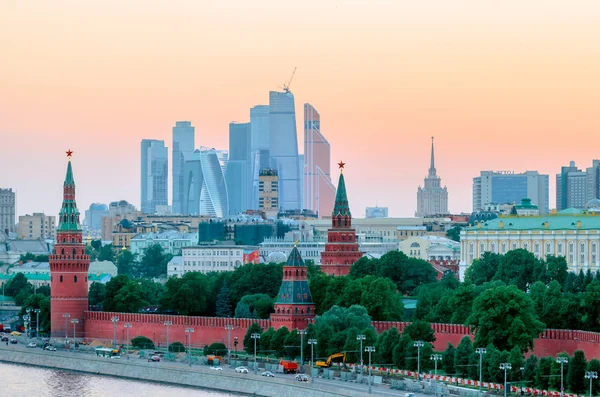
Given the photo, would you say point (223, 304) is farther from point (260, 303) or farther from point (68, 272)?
point (68, 272)

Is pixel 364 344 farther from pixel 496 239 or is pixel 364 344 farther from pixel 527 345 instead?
pixel 496 239

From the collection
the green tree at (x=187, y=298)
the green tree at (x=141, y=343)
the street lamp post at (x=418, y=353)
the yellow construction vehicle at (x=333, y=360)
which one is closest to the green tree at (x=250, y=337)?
the yellow construction vehicle at (x=333, y=360)

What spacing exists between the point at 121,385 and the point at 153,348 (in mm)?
17596

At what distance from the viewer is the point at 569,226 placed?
165625 mm

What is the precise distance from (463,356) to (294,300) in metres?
19.7

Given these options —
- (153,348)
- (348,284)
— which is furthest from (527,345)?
(153,348)

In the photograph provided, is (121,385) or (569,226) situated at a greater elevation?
(569,226)

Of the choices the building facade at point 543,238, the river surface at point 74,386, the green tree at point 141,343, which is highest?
the building facade at point 543,238

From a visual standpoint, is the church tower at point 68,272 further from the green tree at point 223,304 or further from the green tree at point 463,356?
the green tree at point 463,356

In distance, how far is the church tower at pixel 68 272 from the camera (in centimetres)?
14212

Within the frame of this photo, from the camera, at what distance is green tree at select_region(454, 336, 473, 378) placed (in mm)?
106812

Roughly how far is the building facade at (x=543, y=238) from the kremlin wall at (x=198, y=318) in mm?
16869

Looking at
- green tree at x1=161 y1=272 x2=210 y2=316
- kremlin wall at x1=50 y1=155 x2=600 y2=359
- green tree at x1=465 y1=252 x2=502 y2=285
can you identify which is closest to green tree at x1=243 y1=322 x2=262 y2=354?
kremlin wall at x1=50 y1=155 x2=600 y2=359

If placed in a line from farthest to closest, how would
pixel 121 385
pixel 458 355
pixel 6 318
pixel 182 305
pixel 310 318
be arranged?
pixel 6 318 → pixel 182 305 → pixel 310 318 → pixel 121 385 → pixel 458 355
